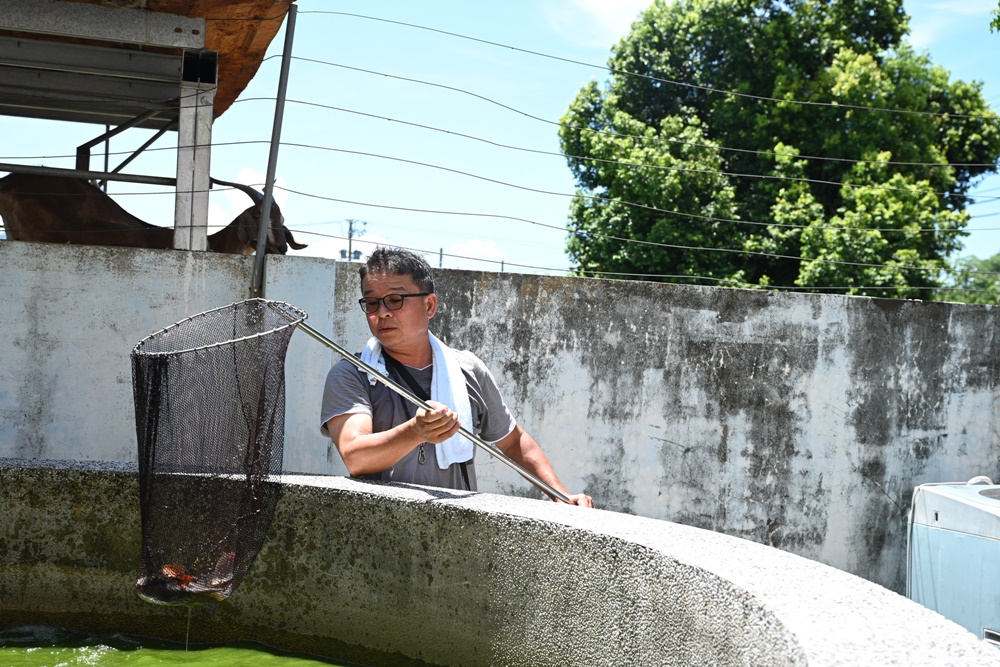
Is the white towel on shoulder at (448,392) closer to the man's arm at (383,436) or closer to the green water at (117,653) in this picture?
the man's arm at (383,436)

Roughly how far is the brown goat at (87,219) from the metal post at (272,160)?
95cm

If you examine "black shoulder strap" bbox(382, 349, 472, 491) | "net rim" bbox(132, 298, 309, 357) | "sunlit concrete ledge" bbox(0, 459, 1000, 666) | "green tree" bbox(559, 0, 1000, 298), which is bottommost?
"sunlit concrete ledge" bbox(0, 459, 1000, 666)

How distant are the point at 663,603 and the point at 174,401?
173 centimetres

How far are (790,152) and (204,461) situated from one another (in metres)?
20.1

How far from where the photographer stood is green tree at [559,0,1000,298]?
20.8m

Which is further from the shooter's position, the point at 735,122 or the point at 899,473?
the point at 735,122

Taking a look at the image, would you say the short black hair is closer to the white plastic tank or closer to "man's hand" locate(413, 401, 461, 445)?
"man's hand" locate(413, 401, 461, 445)

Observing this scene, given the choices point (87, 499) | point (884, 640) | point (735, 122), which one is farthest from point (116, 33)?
point (735, 122)

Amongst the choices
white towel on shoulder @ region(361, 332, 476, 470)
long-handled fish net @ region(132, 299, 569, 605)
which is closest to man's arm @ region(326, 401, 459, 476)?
long-handled fish net @ region(132, 299, 569, 605)

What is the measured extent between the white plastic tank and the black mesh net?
4194 mm

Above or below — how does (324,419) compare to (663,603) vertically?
above

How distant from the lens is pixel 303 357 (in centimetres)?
575

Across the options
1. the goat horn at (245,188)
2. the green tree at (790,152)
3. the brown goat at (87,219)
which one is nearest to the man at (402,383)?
the brown goat at (87,219)

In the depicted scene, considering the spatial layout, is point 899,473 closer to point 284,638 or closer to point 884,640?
point 284,638
